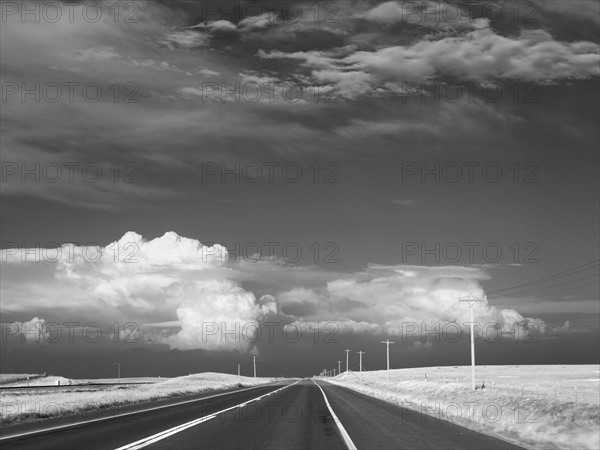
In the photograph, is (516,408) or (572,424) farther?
(516,408)

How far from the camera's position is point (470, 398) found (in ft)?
99.7

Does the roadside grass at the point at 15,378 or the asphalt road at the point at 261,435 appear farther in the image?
the roadside grass at the point at 15,378

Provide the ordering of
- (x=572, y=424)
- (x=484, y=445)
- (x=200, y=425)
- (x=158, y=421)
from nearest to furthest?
(x=484, y=445) → (x=572, y=424) → (x=200, y=425) → (x=158, y=421)

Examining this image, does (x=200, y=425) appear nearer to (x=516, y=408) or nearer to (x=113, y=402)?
(x=516, y=408)

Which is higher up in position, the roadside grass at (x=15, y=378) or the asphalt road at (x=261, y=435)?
the asphalt road at (x=261, y=435)

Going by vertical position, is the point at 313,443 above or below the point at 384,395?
above

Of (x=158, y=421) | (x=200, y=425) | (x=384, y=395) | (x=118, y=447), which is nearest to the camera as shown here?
(x=118, y=447)

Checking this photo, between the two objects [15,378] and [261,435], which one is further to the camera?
[15,378]

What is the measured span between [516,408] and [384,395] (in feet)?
86.2

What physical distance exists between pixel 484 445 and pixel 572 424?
3.35 meters

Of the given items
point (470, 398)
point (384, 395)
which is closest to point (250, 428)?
point (470, 398)

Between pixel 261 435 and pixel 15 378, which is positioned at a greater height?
pixel 261 435

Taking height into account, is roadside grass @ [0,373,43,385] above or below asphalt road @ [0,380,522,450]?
below

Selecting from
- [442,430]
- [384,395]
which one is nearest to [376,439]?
[442,430]
